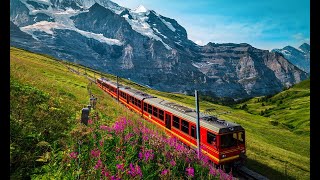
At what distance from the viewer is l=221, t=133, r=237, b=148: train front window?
21.0 meters

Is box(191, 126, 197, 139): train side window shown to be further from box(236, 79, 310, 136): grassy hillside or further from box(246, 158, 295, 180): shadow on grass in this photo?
box(236, 79, 310, 136): grassy hillside

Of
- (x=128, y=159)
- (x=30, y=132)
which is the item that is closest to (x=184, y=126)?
(x=128, y=159)

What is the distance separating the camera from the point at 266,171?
25.2m

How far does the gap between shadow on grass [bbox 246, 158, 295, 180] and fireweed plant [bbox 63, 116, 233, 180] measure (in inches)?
651

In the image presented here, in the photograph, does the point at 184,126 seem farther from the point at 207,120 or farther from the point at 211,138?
the point at 211,138

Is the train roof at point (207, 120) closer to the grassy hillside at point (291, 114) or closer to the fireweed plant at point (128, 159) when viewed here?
the fireweed plant at point (128, 159)

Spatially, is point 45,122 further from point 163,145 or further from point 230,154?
point 230,154

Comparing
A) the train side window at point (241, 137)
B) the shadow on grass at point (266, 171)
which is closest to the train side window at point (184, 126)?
the train side window at point (241, 137)

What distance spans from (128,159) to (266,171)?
66.1 feet

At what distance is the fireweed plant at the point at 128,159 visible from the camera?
779 cm

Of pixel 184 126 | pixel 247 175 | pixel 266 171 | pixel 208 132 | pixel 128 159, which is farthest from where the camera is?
pixel 266 171

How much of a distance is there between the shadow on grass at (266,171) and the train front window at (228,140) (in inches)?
207
